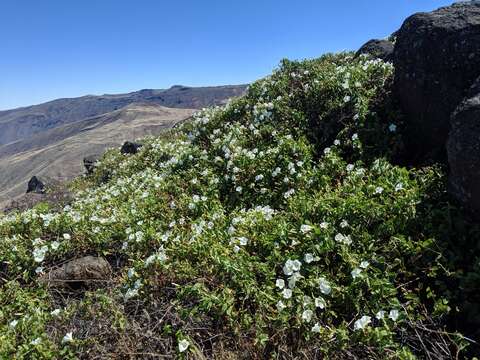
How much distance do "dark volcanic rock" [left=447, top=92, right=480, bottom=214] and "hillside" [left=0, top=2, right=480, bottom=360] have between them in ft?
0.06

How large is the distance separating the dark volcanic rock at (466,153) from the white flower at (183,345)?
298 cm

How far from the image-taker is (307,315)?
370 centimetres

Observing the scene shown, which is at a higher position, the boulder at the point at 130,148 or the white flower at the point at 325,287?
the boulder at the point at 130,148

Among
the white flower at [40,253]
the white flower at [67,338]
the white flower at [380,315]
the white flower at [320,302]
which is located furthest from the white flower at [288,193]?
the white flower at [40,253]

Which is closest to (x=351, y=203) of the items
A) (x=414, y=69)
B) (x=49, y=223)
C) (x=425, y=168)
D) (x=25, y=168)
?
(x=425, y=168)

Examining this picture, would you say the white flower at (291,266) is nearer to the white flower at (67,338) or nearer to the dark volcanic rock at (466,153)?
the dark volcanic rock at (466,153)

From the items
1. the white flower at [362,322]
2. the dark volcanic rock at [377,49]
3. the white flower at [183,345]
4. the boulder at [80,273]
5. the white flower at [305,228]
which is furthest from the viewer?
the dark volcanic rock at [377,49]

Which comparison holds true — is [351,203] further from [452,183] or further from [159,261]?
[159,261]

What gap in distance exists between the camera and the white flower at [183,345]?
144 inches

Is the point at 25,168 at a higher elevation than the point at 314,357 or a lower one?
lower

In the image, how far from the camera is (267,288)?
13.3 feet

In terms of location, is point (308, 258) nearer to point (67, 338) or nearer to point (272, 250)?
point (272, 250)

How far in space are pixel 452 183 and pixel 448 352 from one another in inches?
68.9

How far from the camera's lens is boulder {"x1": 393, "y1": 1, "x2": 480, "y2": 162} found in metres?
5.46
